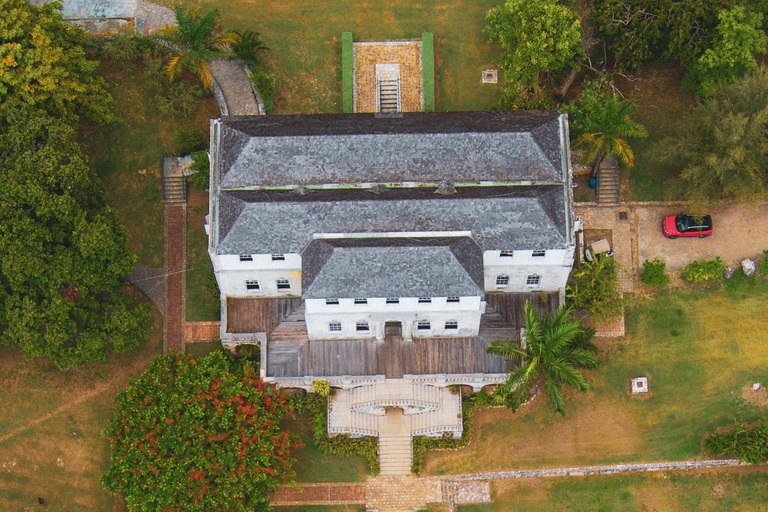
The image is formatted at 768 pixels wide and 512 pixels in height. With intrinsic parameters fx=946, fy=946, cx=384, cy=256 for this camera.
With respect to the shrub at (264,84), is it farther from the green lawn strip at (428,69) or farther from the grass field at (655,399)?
the grass field at (655,399)

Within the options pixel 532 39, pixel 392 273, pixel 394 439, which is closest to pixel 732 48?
pixel 532 39

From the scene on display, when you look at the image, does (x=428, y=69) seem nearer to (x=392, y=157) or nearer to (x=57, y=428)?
(x=392, y=157)

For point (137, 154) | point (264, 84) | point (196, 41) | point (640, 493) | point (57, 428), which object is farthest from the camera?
point (137, 154)

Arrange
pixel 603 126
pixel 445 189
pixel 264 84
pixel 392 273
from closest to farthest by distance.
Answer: pixel 392 273 < pixel 445 189 < pixel 603 126 < pixel 264 84

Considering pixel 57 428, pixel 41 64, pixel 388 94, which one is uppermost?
pixel 41 64

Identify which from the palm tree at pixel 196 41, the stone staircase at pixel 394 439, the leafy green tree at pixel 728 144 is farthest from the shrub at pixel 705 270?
the palm tree at pixel 196 41

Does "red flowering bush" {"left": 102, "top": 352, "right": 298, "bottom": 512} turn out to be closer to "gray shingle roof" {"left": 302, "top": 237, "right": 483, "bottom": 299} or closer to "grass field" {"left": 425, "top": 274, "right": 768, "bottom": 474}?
"gray shingle roof" {"left": 302, "top": 237, "right": 483, "bottom": 299}
